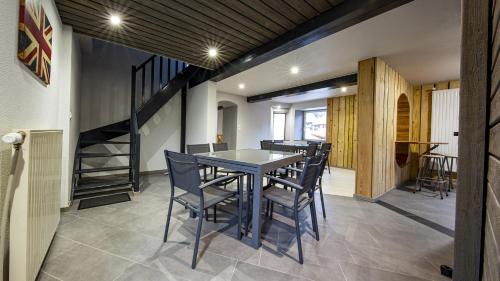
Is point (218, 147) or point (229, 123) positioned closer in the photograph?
point (218, 147)

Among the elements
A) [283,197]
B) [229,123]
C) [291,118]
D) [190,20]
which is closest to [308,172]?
[283,197]

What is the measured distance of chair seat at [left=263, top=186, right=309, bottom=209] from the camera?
1.76 metres

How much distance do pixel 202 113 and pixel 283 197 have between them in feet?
10.9

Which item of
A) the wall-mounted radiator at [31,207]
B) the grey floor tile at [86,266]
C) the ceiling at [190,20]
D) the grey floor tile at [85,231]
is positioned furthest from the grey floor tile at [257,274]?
the ceiling at [190,20]

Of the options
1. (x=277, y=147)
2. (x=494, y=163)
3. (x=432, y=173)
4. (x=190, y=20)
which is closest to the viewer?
(x=494, y=163)

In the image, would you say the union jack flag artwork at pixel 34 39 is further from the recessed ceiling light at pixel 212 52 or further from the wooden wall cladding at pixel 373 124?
the wooden wall cladding at pixel 373 124

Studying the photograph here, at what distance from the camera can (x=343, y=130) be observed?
645cm

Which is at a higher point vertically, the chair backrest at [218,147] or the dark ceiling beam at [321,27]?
the dark ceiling beam at [321,27]

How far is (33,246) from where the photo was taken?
117 cm

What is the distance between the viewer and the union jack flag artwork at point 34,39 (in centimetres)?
123

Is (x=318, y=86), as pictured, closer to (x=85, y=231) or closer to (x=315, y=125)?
(x=315, y=125)

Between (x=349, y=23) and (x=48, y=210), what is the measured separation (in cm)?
322

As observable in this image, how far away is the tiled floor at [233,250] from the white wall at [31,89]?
2.82 ft

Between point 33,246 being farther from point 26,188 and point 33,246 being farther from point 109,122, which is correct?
point 109,122
